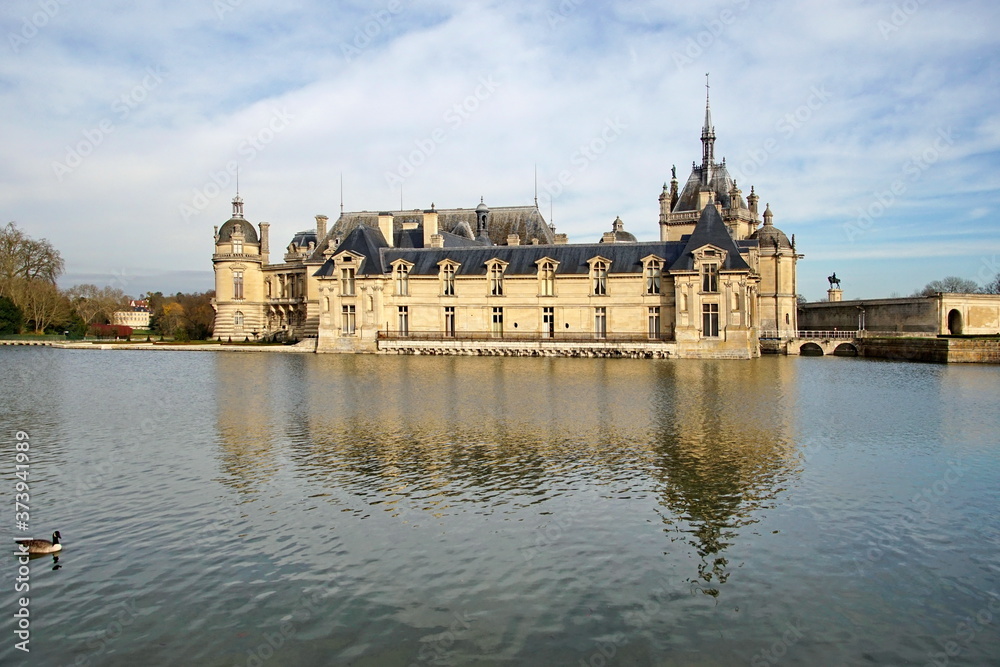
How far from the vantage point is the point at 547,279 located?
48.5m

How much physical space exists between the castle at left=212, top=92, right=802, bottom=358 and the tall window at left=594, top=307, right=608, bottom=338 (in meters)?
0.07

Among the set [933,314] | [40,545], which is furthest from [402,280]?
[40,545]

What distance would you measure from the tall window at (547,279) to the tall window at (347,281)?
13.1 metres

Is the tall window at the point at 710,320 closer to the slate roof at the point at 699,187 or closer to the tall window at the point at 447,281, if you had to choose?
the tall window at the point at 447,281

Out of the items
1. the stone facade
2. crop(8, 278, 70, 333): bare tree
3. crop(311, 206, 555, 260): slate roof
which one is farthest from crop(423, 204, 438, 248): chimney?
crop(8, 278, 70, 333): bare tree

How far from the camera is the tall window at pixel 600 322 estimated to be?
156 feet

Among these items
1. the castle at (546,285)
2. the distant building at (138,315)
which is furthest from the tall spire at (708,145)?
the distant building at (138,315)

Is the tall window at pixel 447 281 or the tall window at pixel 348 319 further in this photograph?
the tall window at pixel 348 319

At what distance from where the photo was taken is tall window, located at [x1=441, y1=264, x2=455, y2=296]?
5000 centimetres

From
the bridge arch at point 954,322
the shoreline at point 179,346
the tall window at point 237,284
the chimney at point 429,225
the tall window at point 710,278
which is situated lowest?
the shoreline at point 179,346

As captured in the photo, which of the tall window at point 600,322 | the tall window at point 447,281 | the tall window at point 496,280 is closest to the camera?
the tall window at point 600,322

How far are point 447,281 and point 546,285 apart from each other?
22.8ft

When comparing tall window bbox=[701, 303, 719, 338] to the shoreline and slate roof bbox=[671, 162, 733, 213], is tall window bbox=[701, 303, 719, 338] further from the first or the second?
the shoreline

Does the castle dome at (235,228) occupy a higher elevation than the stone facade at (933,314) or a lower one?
higher
